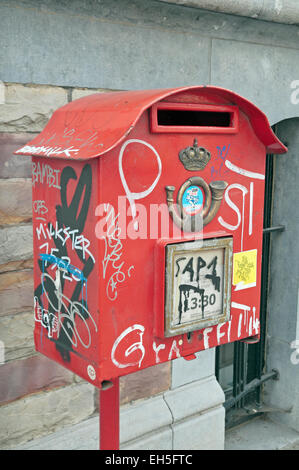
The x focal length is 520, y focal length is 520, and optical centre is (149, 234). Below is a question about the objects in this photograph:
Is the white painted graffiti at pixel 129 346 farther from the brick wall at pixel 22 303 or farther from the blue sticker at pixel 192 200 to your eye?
the brick wall at pixel 22 303

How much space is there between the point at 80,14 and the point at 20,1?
331mm

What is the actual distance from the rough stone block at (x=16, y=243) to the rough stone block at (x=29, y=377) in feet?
1.85

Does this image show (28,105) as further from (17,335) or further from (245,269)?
(245,269)

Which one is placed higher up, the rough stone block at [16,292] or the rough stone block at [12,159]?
the rough stone block at [12,159]

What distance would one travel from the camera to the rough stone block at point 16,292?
2695 mm

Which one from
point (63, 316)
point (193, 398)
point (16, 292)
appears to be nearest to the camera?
point (63, 316)

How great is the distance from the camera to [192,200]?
1.97 metres

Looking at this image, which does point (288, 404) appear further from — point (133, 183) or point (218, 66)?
point (133, 183)

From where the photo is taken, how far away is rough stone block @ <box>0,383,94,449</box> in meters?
2.81

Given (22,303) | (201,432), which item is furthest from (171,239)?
(201,432)

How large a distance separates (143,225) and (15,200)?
1.04 m

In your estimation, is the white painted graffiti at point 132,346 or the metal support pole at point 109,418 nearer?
the white painted graffiti at point 132,346

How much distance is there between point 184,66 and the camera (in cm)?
315

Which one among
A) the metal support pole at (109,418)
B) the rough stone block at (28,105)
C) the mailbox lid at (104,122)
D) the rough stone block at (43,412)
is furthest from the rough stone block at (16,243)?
the metal support pole at (109,418)
